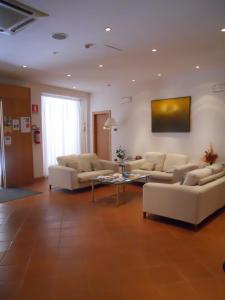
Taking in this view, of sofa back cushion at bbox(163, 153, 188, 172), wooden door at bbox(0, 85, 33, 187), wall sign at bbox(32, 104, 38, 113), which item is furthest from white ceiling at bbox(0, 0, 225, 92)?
sofa back cushion at bbox(163, 153, 188, 172)

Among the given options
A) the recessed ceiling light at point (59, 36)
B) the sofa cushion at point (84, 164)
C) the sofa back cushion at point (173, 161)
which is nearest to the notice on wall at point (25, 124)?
the sofa cushion at point (84, 164)

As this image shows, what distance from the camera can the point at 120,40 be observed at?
12.6ft

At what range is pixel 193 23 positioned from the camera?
3277 millimetres

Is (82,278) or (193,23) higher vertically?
(193,23)

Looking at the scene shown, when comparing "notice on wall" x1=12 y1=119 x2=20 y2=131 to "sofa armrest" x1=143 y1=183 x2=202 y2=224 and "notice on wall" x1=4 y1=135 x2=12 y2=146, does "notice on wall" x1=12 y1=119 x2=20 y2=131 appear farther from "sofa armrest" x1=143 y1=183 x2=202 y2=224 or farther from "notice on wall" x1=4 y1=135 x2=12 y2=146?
"sofa armrest" x1=143 y1=183 x2=202 y2=224

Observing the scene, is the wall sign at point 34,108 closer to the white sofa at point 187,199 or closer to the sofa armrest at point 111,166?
the sofa armrest at point 111,166

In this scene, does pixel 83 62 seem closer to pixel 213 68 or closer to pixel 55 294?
pixel 213 68

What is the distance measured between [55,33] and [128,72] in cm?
274

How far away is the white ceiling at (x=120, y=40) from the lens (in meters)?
2.86

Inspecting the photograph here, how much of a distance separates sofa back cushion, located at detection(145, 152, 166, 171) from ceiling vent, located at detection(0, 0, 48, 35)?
14.5 feet

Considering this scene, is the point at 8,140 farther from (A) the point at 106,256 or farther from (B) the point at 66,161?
(A) the point at 106,256

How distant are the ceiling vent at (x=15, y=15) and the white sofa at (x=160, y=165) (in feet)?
13.0

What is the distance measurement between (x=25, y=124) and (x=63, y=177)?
2042 millimetres

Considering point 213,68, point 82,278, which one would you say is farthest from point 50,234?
point 213,68
